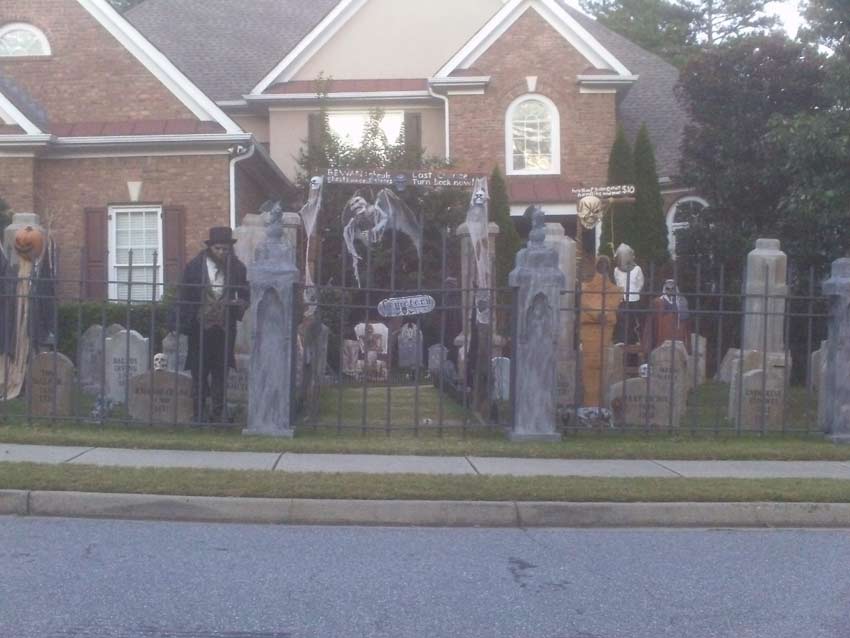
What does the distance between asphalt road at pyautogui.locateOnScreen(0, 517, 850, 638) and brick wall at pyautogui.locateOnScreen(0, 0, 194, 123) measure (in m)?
12.8

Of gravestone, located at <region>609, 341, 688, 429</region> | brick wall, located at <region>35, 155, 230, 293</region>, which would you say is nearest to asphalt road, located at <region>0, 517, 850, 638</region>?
gravestone, located at <region>609, 341, 688, 429</region>

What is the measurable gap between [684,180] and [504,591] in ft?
48.6

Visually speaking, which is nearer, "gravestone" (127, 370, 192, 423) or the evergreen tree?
"gravestone" (127, 370, 192, 423)

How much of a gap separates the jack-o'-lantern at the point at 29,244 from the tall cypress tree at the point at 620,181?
34.6 ft

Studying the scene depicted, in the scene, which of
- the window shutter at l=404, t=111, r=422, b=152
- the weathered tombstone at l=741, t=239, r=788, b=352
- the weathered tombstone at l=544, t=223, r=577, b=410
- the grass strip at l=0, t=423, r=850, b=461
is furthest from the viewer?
the window shutter at l=404, t=111, r=422, b=152

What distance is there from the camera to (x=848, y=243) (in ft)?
54.7

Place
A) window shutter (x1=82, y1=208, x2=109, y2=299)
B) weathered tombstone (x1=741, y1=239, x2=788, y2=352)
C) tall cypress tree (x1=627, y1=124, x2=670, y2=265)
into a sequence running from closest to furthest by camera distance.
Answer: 1. weathered tombstone (x1=741, y1=239, x2=788, y2=352)
2. window shutter (x1=82, y1=208, x2=109, y2=299)
3. tall cypress tree (x1=627, y1=124, x2=670, y2=265)

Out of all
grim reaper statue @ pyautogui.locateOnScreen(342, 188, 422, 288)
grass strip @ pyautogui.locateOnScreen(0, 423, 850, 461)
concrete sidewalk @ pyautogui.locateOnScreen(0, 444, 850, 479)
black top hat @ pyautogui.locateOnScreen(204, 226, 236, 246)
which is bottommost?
concrete sidewalk @ pyautogui.locateOnScreen(0, 444, 850, 479)

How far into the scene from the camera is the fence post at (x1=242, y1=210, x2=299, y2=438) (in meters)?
11.2

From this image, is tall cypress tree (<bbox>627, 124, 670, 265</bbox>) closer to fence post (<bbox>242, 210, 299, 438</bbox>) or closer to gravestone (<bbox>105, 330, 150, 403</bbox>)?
gravestone (<bbox>105, 330, 150, 403</bbox>)

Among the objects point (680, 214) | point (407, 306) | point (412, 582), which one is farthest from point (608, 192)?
point (412, 582)

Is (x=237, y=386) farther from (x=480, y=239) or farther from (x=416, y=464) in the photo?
(x=416, y=464)

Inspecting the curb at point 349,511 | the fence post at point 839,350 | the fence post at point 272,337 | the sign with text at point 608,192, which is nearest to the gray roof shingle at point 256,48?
the sign with text at point 608,192

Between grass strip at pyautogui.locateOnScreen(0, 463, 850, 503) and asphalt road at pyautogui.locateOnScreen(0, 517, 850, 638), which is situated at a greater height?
grass strip at pyautogui.locateOnScreen(0, 463, 850, 503)
